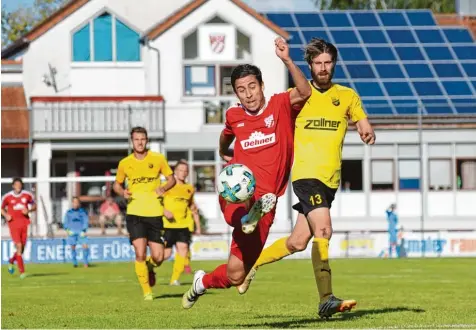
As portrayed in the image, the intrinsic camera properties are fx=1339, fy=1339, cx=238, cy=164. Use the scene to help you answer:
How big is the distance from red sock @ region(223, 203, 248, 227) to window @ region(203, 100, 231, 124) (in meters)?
37.7

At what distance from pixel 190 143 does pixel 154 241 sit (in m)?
31.4

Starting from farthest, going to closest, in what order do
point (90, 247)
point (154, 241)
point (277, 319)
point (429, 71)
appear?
point (429, 71) < point (90, 247) < point (154, 241) < point (277, 319)

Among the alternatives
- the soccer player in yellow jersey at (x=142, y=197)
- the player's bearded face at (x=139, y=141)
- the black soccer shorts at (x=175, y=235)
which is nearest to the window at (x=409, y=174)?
the black soccer shorts at (x=175, y=235)

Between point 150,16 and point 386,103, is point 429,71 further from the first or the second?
point 150,16

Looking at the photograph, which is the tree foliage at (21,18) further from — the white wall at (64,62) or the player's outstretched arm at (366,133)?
the player's outstretched arm at (366,133)

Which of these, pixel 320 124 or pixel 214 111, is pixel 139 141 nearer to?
pixel 320 124

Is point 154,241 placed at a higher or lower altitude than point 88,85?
lower

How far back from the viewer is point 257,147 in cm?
1116

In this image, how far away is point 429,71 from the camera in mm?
51469

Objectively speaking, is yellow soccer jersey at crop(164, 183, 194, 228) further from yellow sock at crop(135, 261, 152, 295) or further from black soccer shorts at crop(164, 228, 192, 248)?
yellow sock at crop(135, 261, 152, 295)

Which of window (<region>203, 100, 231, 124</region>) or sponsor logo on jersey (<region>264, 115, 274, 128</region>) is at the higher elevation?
window (<region>203, 100, 231, 124</region>)

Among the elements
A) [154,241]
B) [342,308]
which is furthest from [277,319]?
[154,241]

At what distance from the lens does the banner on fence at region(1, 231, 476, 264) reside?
37719 mm

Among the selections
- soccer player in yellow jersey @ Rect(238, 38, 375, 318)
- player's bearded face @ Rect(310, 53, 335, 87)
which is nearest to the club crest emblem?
soccer player in yellow jersey @ Rect(238, 38, 375, 318)
